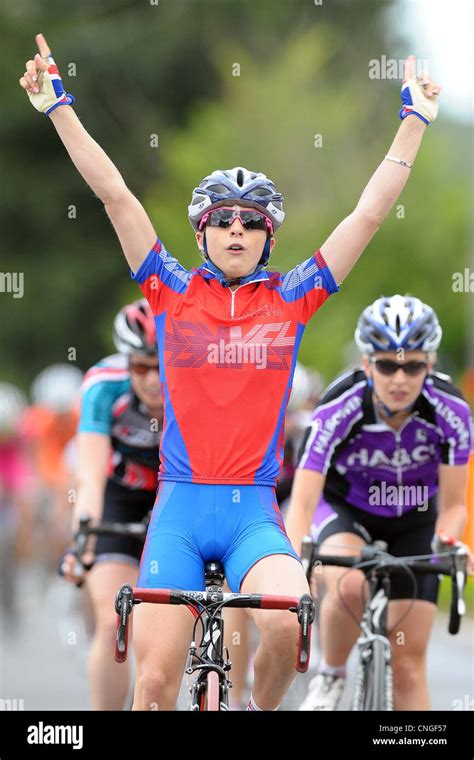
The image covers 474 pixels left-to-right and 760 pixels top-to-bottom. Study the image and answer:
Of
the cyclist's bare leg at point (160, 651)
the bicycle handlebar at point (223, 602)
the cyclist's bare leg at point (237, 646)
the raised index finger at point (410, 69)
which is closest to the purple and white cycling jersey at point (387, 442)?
the cyclist's bare leg at point (237, 646)

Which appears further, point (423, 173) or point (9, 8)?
point (9, 8)

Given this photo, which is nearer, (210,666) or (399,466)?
(210,666)

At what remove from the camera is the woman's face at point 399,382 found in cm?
745

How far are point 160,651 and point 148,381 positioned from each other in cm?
313

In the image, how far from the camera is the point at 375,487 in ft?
26.7

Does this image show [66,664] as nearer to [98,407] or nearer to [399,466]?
[98,407]

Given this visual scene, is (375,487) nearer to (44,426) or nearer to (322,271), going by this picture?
(322,271)

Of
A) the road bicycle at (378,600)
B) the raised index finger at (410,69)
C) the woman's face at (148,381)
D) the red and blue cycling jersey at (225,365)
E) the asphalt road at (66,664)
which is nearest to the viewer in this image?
the red and blue cycling jersey at (225,365)

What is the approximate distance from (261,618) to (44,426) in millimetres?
14200

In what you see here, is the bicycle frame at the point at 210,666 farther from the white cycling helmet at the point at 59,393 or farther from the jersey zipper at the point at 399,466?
the white cycling helmet at the point at 59,393

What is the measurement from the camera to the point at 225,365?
5.72 metres

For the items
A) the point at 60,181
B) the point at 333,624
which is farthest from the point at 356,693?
the point at 60,181

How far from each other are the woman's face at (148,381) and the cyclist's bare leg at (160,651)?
9.78ft

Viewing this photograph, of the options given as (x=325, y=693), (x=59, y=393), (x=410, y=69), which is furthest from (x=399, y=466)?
(x=59, y=393)
